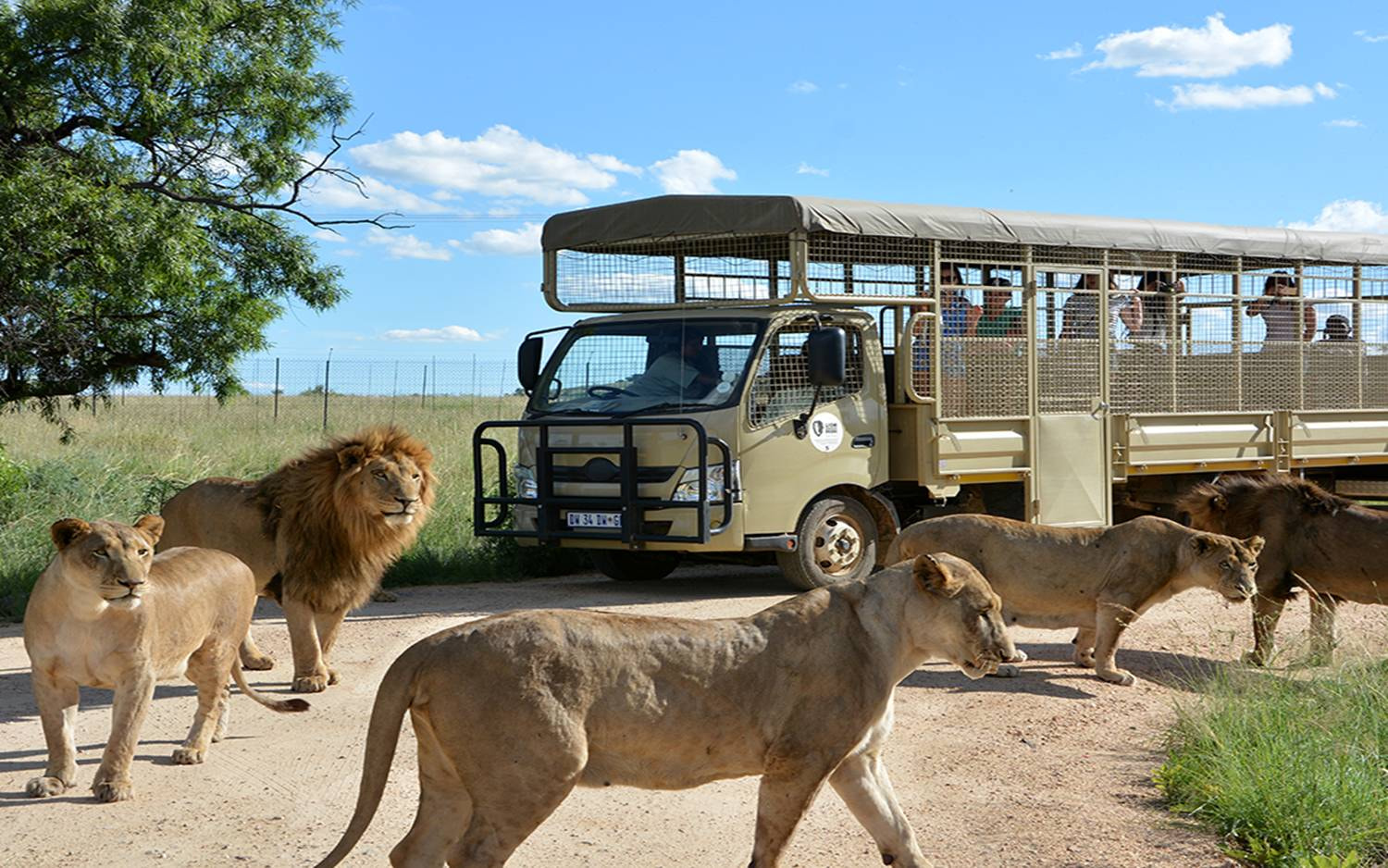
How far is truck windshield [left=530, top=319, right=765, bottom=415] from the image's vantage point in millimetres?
11703

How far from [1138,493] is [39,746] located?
33.6ft

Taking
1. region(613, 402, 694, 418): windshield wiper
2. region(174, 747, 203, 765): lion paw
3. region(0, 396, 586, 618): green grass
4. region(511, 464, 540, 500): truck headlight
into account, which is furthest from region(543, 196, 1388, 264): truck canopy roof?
region(174, 747, 203, 765): lion paw

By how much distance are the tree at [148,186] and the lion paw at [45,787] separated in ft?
23.9

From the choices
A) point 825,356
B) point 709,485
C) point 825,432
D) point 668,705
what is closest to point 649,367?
point 709,485

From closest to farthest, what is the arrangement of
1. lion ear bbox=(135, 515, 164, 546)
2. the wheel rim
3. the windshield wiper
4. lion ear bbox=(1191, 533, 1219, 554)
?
1. lion ear bbox=(135, 515, 164, 546)
2. lion ear bbox=(1191, 533, 1219, 554)
3. the windshield wiper
4. the wheel rim

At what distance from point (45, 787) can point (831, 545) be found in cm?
711

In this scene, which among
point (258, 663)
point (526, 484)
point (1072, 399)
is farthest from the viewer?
point (1072, 399)

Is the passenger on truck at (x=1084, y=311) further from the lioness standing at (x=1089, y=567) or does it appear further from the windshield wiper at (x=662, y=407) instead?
the lioness standing at (x=1089, y=567)

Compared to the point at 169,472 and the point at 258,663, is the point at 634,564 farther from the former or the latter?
the point at 169,472

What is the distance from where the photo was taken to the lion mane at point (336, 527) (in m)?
8.69

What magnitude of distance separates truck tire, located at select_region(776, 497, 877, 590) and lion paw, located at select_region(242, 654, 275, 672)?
172 inches

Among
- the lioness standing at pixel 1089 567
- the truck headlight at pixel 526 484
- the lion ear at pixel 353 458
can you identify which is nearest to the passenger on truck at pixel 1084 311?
the lioness standing at pixel 1089 567

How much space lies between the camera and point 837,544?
39.9ft

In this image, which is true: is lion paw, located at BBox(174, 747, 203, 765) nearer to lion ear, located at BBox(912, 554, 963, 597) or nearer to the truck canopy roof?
lion ear, located at BBox(912, 554, 963, 597)
